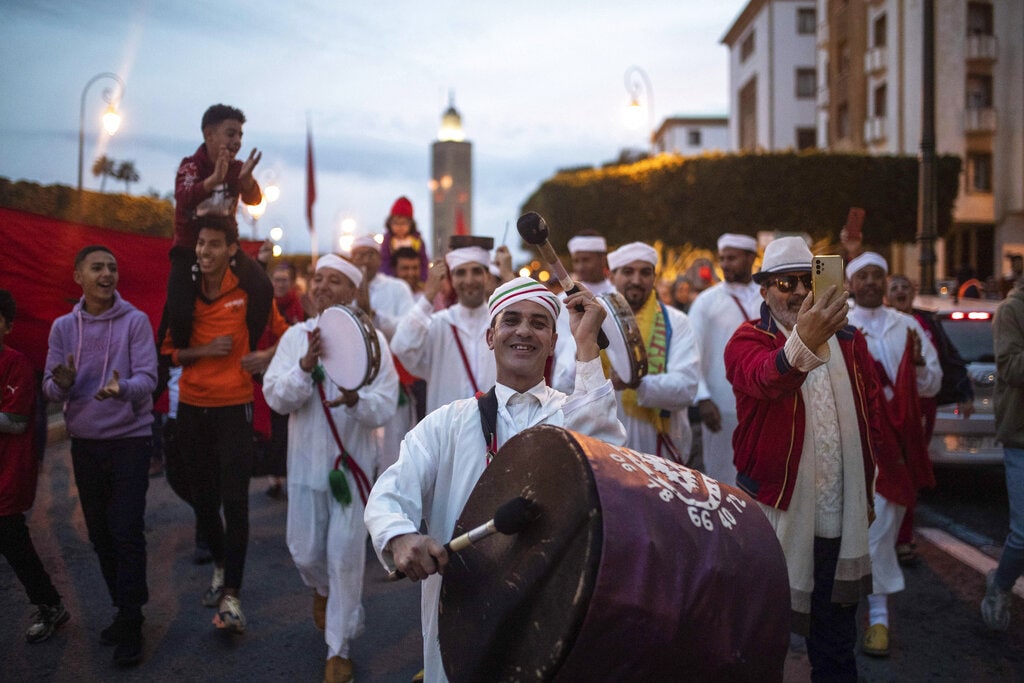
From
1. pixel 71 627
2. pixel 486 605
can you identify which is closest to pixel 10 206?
pixel 71 627

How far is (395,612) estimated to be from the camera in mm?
6086

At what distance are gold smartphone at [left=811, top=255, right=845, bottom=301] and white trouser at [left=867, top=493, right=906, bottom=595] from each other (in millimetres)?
2350

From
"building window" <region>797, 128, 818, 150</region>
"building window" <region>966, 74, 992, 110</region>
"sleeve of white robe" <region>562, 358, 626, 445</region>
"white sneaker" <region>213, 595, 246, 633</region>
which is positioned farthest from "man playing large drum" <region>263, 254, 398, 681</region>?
"building window" <region>797, 128, 818, 150</region>

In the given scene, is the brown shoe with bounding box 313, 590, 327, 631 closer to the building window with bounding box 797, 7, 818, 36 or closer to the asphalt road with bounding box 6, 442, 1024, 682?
the asphalt road with bounding box 6, 442, 1024, 682

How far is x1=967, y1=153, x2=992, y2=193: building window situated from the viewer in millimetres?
34875

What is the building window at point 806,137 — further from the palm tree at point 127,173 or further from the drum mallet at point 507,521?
the drum mallet at point 507,521

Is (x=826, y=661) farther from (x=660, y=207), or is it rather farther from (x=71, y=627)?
(x=660, y=207)

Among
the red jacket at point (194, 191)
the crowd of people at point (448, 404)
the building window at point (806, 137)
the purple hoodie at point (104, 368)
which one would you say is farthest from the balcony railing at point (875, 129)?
the purple hoodie at point (104, 368)

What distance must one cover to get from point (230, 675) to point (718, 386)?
4.18 m

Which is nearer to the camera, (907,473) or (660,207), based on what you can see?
(907,473)

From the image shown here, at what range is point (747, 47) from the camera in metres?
60.2

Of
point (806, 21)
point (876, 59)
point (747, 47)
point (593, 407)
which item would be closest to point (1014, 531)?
point (593, 407)

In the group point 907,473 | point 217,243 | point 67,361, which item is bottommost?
point 907,473

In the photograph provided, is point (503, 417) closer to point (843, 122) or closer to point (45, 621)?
point (45, 621)
